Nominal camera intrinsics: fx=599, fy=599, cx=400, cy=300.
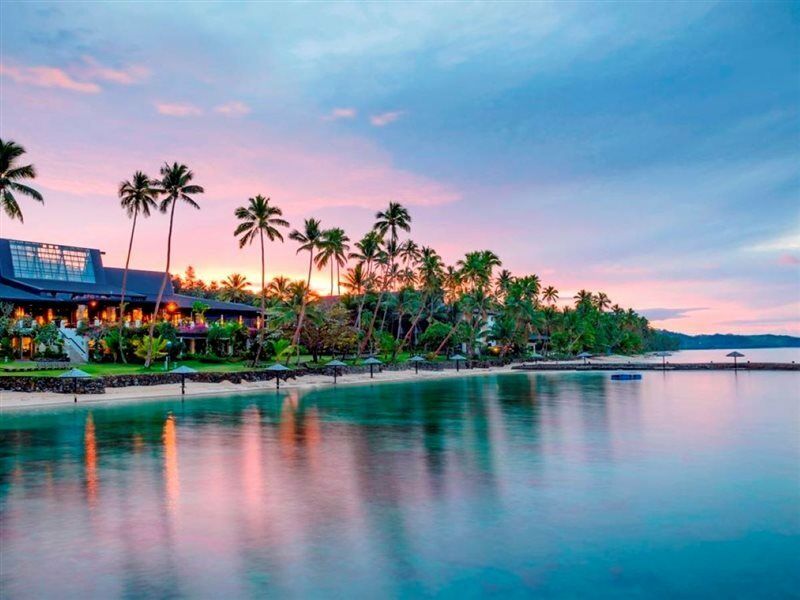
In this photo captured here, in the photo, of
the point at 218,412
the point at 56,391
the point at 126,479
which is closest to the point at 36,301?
the point at 56,391

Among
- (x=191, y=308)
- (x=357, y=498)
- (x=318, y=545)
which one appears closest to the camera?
(x=318, y=545)

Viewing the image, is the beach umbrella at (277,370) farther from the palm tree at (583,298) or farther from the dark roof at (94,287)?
the palm tree at (583,298)

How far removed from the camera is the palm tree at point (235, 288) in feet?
372

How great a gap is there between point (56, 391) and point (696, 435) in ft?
145

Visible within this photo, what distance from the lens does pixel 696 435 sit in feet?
101

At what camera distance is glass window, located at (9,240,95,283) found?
70812 mm

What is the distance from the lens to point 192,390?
176ft

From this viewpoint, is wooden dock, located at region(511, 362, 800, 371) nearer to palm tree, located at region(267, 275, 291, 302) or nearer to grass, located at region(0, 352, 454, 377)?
palm tree, located at region(267, 275, 291, 302)

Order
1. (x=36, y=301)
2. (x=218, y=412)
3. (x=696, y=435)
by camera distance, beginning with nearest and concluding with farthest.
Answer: (x=696, y=435) < (x=218, y=412) < (x=36, y=301)

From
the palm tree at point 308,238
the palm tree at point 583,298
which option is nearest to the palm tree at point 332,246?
the palm tree at point 308,238

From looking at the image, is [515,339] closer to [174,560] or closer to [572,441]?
[572,441]

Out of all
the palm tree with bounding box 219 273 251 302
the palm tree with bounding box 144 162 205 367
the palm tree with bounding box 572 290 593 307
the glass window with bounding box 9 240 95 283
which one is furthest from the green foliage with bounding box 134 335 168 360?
the palm tree with bounding box 572 290 593 307

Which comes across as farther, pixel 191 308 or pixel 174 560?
pixel 191 308

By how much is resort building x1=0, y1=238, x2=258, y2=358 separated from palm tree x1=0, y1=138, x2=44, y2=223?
16137 mm
